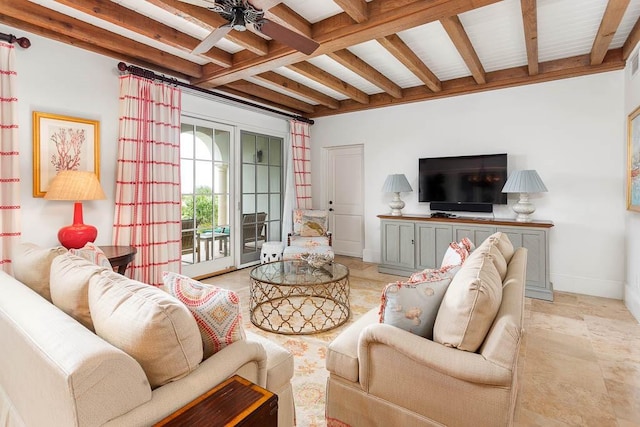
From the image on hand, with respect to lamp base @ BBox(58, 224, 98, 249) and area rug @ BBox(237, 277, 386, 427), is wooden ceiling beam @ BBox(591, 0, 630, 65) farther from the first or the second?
lamp base @ BBox(58, 224, 98, 249)

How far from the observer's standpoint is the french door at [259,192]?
493 cm

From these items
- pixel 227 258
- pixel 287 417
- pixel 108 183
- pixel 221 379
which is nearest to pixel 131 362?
pixel 221 379

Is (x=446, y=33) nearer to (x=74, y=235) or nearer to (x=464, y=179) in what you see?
(x=464, y=179)

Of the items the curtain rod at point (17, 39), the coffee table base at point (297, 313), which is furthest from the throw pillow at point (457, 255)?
the curtain rod at point (17, 39)

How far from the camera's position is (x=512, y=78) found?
13.2 ft

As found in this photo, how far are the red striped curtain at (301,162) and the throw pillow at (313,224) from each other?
1.99ft

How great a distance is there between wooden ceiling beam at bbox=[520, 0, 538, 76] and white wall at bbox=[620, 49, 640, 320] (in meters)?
0.88

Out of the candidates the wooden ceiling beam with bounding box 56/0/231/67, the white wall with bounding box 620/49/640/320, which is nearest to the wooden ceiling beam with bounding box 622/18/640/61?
the white wall with bounding box 620/49/640/320

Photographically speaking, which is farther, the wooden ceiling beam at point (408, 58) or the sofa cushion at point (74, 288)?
the wooden ceiling beam at point (408, 58)

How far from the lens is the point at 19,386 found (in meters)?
1.09

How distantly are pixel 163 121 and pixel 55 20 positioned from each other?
3.77 feet

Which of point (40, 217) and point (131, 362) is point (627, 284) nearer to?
point (131, 362)

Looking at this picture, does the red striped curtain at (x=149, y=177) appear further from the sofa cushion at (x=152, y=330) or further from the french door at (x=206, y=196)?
the sofa cushion at (x=152, y=330)

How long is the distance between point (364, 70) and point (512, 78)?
6.04 feet
